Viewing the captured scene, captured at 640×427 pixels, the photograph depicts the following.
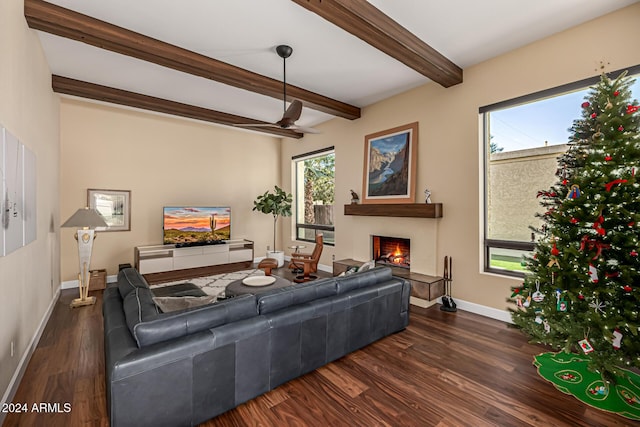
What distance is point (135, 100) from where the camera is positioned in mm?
4727

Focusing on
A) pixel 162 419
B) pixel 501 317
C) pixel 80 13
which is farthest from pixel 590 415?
pixel 80 13

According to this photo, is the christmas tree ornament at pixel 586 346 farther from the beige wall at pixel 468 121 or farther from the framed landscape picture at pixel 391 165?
the framed landscape picture at pixel 391 165

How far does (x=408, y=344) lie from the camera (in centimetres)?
303

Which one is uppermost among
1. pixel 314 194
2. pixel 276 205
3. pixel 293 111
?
pixel 293 111

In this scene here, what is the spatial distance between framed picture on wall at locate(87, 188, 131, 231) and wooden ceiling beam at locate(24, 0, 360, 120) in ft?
10.3

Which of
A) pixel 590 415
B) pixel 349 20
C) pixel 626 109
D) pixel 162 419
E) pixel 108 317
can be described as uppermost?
pixel 349 20

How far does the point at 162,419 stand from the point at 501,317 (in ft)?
12.3

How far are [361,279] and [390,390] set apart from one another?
1.01 m

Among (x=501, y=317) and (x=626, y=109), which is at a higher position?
(x=626, y=109)

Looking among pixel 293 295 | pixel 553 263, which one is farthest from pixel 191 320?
pixel 553 263

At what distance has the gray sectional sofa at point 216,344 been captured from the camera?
5.49 feet

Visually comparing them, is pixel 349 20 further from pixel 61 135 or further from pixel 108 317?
pixel 61 135

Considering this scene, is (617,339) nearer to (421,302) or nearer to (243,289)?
(421,302)

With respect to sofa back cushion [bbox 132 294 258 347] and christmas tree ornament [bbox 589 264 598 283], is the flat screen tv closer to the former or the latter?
sofa back cushion [bbox 132 294 258 347]
